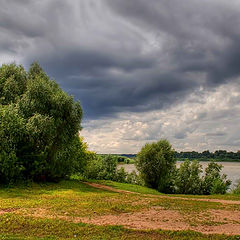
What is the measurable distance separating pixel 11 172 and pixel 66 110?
345 inches

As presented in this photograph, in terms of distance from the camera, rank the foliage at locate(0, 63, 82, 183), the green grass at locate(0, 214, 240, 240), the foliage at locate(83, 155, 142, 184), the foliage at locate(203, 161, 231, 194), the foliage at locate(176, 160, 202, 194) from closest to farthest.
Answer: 1. the green grass at locate(0, 214, 240, 240)
2. the foliage at locate(0, 63, 82, 183)
3. the foliage at locate(203, 161, 231, 194)
4. the foliage at locate(176, 160, 202, 194)
5. the foliage at locate(83, 155, 142, 184)

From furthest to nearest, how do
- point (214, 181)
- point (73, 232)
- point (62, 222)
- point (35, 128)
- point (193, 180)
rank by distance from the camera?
point (193, 180) < point (214, 181) < point (35, 128) < point (62, 222) < point (73, 232)

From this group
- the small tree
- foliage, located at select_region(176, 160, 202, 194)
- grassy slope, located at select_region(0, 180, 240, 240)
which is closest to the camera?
grassy slope, located at select_region(0, 180, 240, 240)

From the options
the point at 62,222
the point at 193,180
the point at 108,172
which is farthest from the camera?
the point at 108,172

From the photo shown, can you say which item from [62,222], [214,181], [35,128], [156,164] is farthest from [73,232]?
[214,181]

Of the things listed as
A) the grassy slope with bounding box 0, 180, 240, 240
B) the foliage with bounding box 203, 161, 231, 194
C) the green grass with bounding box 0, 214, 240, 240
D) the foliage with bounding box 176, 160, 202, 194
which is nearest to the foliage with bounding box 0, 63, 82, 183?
the grassy slope with bounding box 0, 180, 240, 240

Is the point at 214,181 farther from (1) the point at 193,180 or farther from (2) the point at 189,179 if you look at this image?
(2) the point at 189,179

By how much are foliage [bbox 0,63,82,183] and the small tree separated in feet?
69.2

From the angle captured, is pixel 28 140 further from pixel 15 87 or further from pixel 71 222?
pixel 71 222

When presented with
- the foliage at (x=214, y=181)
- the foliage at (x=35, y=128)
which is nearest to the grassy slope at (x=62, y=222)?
the foliage at (x=35, y=128)

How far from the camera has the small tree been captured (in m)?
50.4

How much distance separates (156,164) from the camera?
50750 mm

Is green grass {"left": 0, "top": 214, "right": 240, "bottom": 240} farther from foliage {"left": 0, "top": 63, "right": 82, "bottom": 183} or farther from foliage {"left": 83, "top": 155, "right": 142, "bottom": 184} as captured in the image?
foliage {"left": 83, "top": 155, "right": 142, "bottom": 184}

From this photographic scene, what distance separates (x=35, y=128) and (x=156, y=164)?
28.9m
